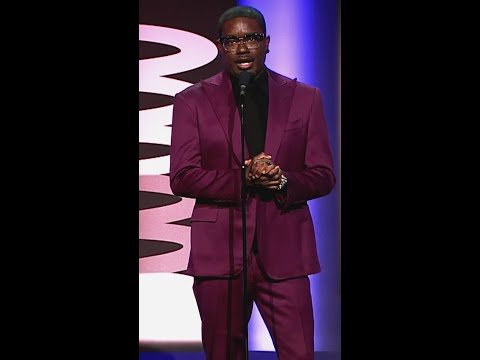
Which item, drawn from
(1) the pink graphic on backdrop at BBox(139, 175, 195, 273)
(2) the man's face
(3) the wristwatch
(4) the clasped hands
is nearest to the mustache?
(2) the man's face

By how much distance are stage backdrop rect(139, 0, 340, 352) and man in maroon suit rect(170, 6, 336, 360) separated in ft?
A: 0.43

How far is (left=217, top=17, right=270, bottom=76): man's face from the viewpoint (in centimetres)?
338

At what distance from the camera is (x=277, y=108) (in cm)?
341

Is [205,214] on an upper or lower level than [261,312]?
upper

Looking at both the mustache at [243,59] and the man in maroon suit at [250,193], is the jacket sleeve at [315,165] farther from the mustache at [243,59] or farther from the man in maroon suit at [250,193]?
the mustache at [243,59]

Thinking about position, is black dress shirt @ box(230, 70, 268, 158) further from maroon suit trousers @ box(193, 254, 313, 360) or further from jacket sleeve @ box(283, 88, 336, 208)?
maroon suit trousers @ box(193, 254, 313, 360)

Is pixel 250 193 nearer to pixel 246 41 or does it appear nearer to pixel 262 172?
pixel 262 172

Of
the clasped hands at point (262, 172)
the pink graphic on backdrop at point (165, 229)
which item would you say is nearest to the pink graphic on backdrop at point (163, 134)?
the pink graphic on backdrop at point (165, 229)

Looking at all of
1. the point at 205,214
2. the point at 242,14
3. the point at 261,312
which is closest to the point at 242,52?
the point at 242,14

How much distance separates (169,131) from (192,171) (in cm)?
34
